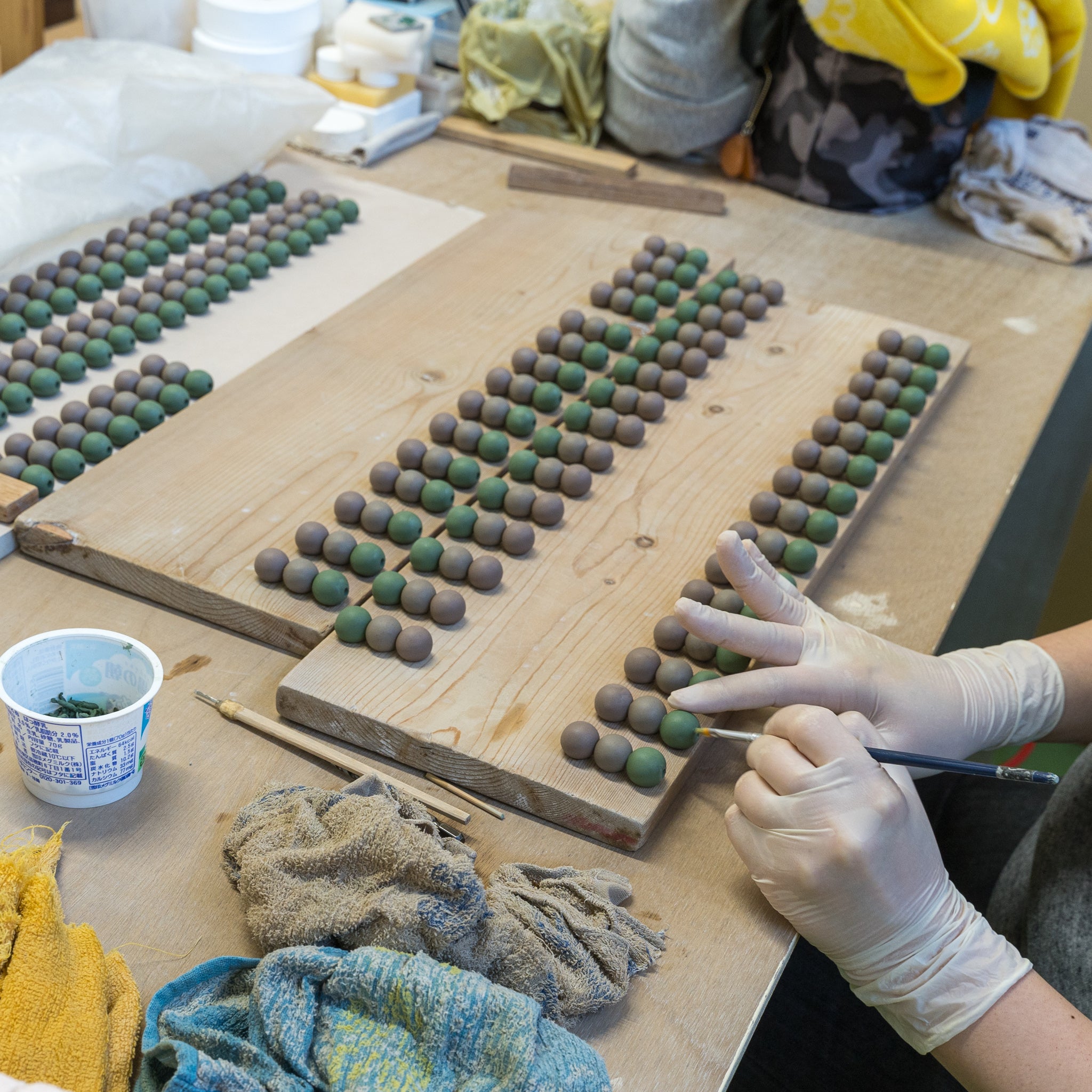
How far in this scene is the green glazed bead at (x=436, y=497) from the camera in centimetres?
151

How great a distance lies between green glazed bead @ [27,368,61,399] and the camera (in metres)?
1.67

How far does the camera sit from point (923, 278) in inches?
94.0

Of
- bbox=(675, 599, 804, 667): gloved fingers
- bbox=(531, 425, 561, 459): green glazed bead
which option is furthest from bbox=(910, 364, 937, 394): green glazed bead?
bbox=(675, 599, 804, 667): gloved fingers

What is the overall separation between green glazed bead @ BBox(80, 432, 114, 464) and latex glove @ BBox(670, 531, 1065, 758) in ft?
2.82

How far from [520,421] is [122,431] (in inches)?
22.4

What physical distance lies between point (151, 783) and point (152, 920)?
17cm

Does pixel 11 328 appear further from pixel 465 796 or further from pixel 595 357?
pixel 465 796

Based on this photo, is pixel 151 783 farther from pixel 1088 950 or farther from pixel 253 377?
pixel 1088 950

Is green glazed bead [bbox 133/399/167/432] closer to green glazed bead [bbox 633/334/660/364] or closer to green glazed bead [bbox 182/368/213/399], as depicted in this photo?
green glazed bead [bbox 182/368/213/399]

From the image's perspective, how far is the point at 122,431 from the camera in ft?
5.24

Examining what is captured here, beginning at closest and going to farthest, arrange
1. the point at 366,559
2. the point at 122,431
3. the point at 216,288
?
the point at 366,559 < the point at 122,431 < the point at 216,288

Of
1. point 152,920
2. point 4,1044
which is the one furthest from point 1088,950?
point 4,1044

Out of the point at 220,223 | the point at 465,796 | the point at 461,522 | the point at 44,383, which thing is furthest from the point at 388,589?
the point at 220,223

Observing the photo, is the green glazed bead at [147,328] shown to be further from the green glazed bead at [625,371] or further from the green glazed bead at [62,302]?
the green glazed bead at [625,371]
